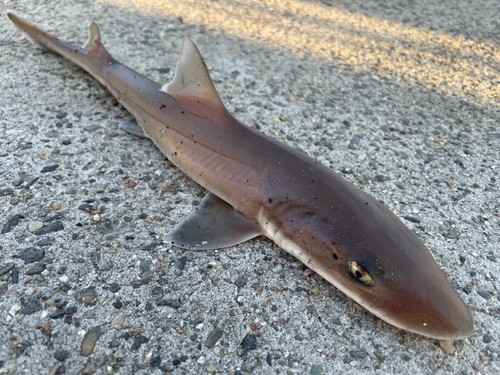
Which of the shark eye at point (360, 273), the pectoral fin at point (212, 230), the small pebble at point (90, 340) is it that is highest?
the shark eye at point (360, 273)

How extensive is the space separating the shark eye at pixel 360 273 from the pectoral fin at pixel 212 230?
2.02ft

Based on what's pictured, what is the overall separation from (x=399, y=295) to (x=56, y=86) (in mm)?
3135

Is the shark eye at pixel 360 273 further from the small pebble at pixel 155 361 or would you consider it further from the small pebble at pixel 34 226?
the small pebble at pixel 34 226

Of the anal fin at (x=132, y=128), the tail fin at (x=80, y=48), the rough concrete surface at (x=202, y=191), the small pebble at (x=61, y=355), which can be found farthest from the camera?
the tail fin at (x=80, y=48)

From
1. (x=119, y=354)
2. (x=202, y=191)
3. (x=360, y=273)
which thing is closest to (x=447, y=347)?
(x=360, y=273)

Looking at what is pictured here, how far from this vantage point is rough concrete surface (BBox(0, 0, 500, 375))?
1843 millimetres

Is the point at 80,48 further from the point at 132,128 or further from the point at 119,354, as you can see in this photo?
the point at 119,354

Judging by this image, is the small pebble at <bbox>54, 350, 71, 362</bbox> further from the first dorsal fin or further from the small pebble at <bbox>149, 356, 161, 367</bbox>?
the first dorsal fin

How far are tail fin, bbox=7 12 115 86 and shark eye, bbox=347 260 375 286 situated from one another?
2513 mm

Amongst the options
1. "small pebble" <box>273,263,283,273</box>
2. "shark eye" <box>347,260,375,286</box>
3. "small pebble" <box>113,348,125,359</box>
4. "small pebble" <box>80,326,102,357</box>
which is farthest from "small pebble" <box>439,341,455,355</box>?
"small pebble" <box>80,326,102,357</box>

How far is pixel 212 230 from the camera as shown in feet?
7.55

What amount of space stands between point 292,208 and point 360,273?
0.49 m

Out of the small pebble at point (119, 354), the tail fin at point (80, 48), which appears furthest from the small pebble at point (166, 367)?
the tail fin at point (80, 48)

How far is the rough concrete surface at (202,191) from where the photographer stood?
1843mm
